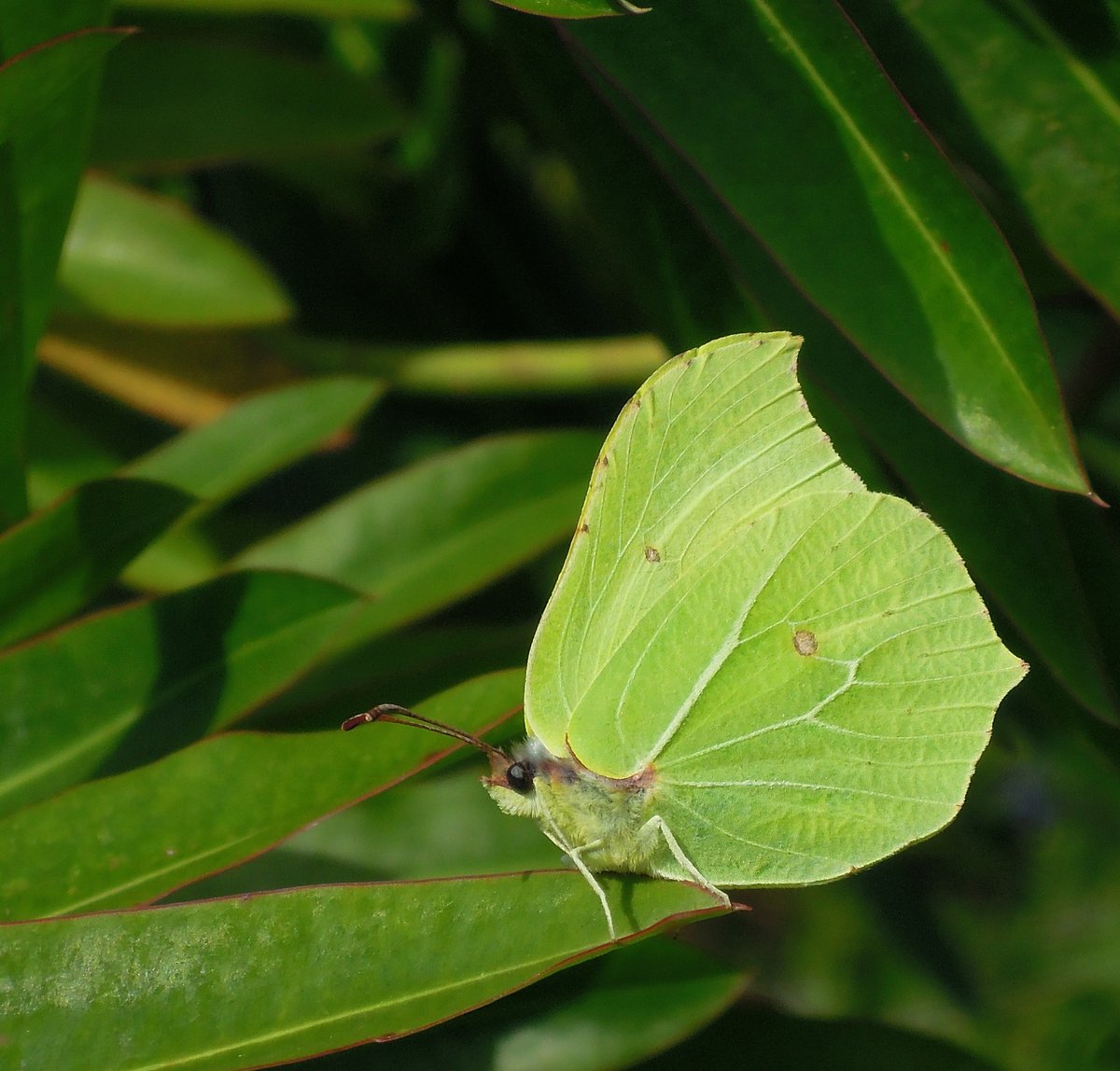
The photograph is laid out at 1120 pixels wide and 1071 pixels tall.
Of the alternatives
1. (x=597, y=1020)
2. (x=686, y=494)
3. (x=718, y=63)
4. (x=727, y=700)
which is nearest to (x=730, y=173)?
(x=718, y=63)

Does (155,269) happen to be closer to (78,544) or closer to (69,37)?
(78,544)

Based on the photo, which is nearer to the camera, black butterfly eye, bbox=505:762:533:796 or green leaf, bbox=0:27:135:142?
green leaf, bbox=0:27:135:142

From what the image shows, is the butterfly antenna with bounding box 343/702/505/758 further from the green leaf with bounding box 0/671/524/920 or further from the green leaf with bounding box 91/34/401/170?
the green leaf with bounding box 91/34/401/170

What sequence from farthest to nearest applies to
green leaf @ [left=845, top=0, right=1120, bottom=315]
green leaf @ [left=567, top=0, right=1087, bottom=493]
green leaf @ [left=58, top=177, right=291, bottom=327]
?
green leaf @ [left=58, top=177, right=291, bottom=327] → green leaf @ [left=845, top=0, right=1120, bottom=315] → green leaf @ [left=567, top=0, right=1087, bottom=493]

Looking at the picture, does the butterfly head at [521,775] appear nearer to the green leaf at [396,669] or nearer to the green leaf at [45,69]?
the green leaf at [396,669]

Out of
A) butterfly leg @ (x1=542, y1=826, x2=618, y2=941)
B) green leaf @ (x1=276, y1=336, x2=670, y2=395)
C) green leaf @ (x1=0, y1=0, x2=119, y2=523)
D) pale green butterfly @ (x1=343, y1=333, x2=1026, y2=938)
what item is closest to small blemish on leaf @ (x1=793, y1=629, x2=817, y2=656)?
pale green butterfly @ (x1=343, y1=333, x2=1026, y2=938)

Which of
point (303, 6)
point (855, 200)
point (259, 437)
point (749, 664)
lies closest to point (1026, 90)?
point (855, 200)

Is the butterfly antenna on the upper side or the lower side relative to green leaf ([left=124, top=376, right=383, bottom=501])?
upper

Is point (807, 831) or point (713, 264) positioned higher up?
point (713, 264)

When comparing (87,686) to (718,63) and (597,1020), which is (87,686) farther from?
(718,63)
